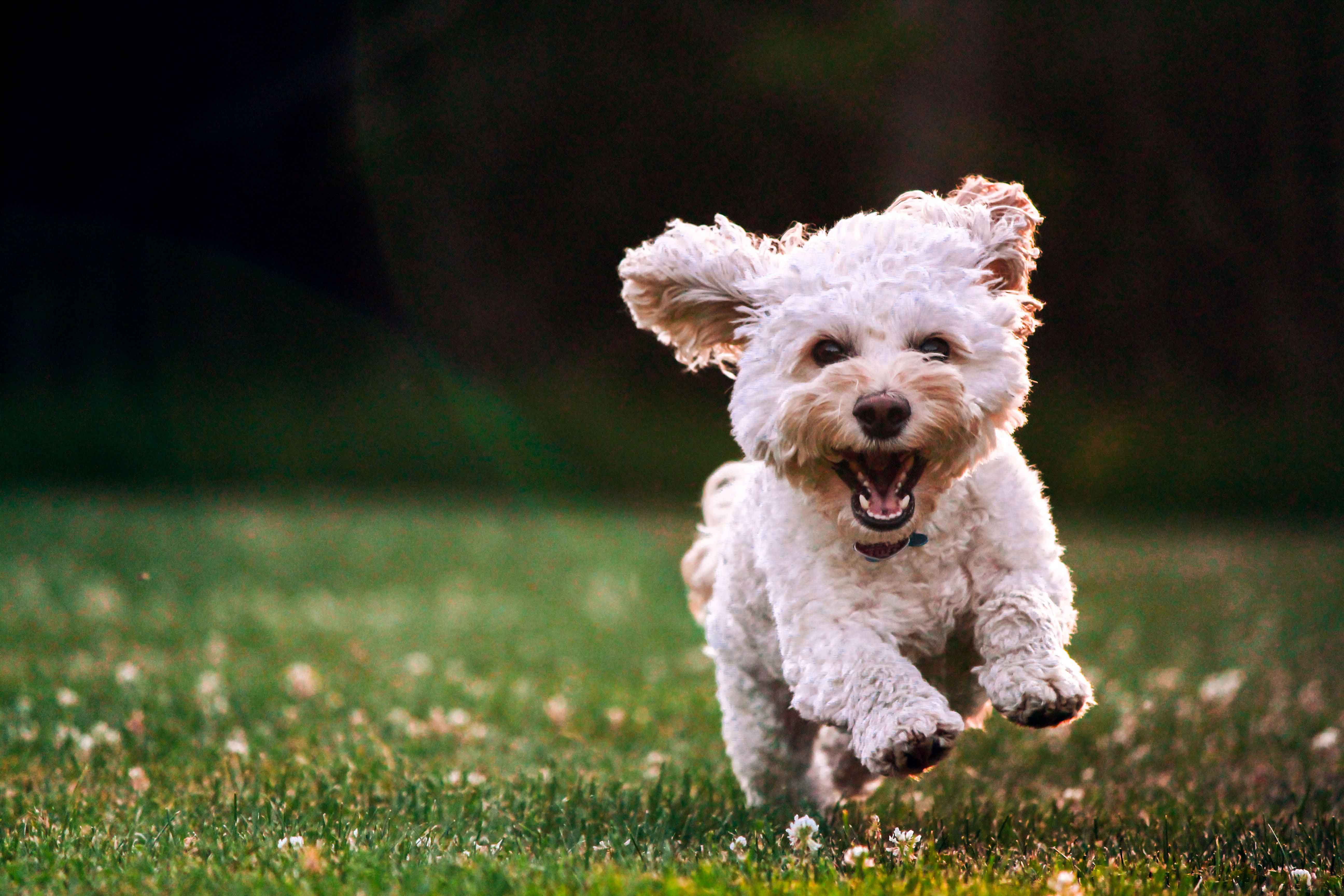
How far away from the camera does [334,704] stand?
5812mm

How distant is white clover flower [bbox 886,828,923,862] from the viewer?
3.26m

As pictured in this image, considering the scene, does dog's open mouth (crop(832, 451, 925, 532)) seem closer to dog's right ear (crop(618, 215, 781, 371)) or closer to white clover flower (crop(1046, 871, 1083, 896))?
dog's right ear (crop(618, 215, 781, 371))

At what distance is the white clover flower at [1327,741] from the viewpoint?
202 inches

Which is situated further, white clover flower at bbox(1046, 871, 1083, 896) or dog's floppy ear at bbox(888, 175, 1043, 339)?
dog's floppy ear at bbox(888, 175, 1043, 339)

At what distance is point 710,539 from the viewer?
4.53m

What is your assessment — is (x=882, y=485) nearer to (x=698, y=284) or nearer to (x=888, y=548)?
A: (x=888, y=548)

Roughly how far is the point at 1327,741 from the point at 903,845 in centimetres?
265

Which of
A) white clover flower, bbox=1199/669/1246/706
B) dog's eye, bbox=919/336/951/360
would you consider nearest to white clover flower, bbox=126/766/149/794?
dog's eye, bbox=919/336/951/360

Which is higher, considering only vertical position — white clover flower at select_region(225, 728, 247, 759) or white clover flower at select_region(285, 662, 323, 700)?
white clover flower at select_region(285, 662, 323, 700)

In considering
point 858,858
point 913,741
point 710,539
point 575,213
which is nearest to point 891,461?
point 913,741

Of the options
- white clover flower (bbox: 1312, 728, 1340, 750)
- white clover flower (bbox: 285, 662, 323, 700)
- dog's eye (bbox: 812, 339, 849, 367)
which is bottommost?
white clover flower (bbox: 285, 662, 323, 700)

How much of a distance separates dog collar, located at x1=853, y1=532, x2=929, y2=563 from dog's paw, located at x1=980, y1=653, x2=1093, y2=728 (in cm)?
40

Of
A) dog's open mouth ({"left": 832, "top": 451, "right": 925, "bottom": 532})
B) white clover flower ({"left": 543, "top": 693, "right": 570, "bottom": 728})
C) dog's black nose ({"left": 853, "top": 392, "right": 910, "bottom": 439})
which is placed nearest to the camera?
dog's black nose ({"left": 853, "top": 392, "right": 910, "bottom": 439})

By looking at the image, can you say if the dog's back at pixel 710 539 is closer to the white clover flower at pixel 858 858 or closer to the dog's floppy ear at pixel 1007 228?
the dog's floppy ear at pixel 1007 228
